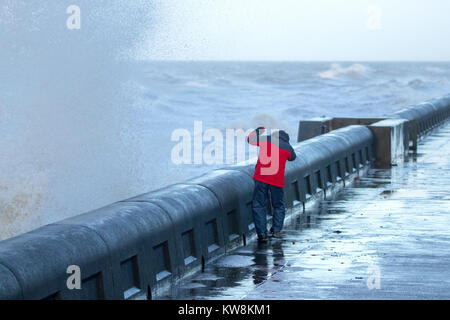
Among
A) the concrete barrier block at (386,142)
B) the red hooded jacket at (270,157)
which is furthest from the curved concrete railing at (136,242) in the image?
the concrete barrier block at (386,142)

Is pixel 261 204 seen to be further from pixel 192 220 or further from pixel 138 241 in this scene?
pixel 138 241

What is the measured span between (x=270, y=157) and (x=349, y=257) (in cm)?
184

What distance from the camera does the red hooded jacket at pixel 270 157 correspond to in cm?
1067

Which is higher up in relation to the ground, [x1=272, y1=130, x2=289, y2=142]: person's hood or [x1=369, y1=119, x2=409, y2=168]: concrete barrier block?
[x1=272, y1=130, x2=289, y2=142]: person's hood

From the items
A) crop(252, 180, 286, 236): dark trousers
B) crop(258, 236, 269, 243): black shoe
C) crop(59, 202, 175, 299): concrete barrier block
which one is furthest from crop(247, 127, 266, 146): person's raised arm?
crop(59, 202, 175, 299): concrete barrier block

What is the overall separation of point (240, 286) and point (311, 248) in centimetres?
211

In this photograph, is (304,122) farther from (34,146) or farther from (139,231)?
(34,146)

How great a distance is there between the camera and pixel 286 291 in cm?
804

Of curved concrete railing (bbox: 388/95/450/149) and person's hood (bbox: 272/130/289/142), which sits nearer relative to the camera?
person's hood (bbox: 272/130/289/142)

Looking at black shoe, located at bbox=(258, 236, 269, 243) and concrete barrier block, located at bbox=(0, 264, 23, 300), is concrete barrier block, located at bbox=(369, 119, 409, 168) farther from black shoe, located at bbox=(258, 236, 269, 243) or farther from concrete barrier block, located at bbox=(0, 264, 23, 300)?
concrete barrier block, located at bbox=(0, 264, 23, 300)

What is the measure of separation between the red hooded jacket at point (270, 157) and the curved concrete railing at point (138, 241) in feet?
1.25

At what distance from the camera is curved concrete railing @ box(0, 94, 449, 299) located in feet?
20.4

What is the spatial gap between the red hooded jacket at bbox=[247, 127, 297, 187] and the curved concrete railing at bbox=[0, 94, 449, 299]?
15.0 inches

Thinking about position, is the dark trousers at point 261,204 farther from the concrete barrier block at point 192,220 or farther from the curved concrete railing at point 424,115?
the curved concrete railing at point 424,115
